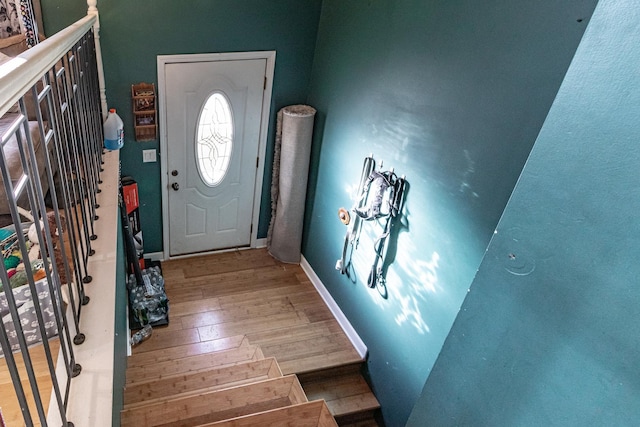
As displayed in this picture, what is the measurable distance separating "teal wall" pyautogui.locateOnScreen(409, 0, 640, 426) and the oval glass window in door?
12.0 ft

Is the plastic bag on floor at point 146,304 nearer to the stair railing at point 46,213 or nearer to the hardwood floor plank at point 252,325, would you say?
the hardwood floor plank at point 252,325

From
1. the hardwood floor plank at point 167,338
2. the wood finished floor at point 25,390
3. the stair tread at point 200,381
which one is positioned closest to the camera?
the wood finished floor at point 25,390

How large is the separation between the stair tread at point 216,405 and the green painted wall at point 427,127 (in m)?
0.89

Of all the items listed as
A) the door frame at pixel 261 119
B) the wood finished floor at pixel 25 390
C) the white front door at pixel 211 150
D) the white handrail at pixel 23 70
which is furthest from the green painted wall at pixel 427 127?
the wood finished floor at pixel 25 390

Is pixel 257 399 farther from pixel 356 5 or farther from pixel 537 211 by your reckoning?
pixel 356 5

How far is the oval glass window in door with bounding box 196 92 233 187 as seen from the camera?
172 inches

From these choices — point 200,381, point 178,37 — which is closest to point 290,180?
point 178,37

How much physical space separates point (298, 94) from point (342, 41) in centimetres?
81

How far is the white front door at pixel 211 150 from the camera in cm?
420

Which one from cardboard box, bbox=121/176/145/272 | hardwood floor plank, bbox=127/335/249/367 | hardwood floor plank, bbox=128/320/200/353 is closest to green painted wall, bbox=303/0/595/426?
hardwood floor plank, bbox=127/335/249/367

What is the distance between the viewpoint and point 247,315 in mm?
4383

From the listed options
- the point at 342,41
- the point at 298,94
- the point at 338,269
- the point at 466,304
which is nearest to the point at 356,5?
the point at 342,41

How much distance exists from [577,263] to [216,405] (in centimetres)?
Result: 268

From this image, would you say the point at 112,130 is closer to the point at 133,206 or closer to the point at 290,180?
the point at 133,206
